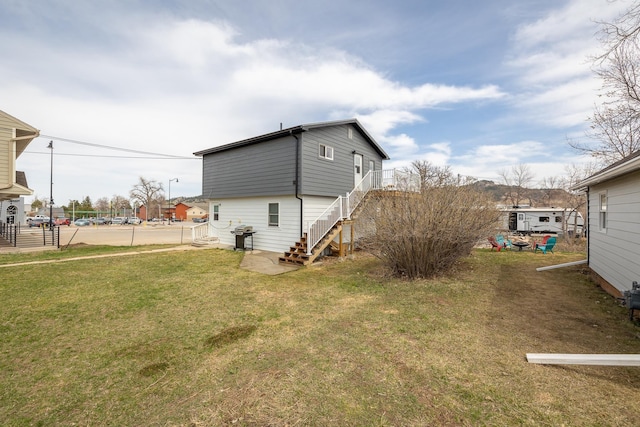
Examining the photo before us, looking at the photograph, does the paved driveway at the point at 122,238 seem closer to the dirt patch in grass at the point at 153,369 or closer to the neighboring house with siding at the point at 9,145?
the neighboring house with siding at the point at 9,145

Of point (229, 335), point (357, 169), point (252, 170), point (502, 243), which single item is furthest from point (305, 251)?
point (502, 243)

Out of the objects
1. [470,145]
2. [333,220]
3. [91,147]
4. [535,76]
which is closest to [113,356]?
[333,220]

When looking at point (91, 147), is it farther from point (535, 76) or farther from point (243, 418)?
point (535, 76)

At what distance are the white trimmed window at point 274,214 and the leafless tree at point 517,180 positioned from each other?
37850mm

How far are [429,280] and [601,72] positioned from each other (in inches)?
401

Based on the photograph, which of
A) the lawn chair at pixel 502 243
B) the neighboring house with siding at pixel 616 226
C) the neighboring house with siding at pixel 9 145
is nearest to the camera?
the neighboring house with siding at pixel 616 226

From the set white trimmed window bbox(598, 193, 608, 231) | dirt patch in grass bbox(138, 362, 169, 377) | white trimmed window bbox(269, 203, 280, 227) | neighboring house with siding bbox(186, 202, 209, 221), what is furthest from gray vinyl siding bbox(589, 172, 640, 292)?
neighboring house with siding bbox(186, 202, 209, 221)

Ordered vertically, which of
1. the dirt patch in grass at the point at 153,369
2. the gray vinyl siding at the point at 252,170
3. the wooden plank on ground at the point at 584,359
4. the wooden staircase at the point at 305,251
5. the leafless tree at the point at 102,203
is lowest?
the dirt patch in grass at the point at 153,369

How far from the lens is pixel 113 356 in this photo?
366 centimetres

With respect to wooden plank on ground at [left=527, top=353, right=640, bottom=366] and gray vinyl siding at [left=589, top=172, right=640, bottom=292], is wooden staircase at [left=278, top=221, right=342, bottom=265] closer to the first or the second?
wooden plank on ground at [left=527, top=353, right=640, bottom=366]

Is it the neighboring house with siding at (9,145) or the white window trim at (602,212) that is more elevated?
the neighboring house with siding at (9,145)

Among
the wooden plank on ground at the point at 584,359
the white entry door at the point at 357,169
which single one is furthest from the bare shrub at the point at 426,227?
the white entry door at the point at 357,169

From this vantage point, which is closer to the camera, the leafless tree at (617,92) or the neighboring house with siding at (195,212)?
the leafless tree at (617,92)

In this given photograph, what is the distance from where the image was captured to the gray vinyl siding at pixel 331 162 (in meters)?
11.8
